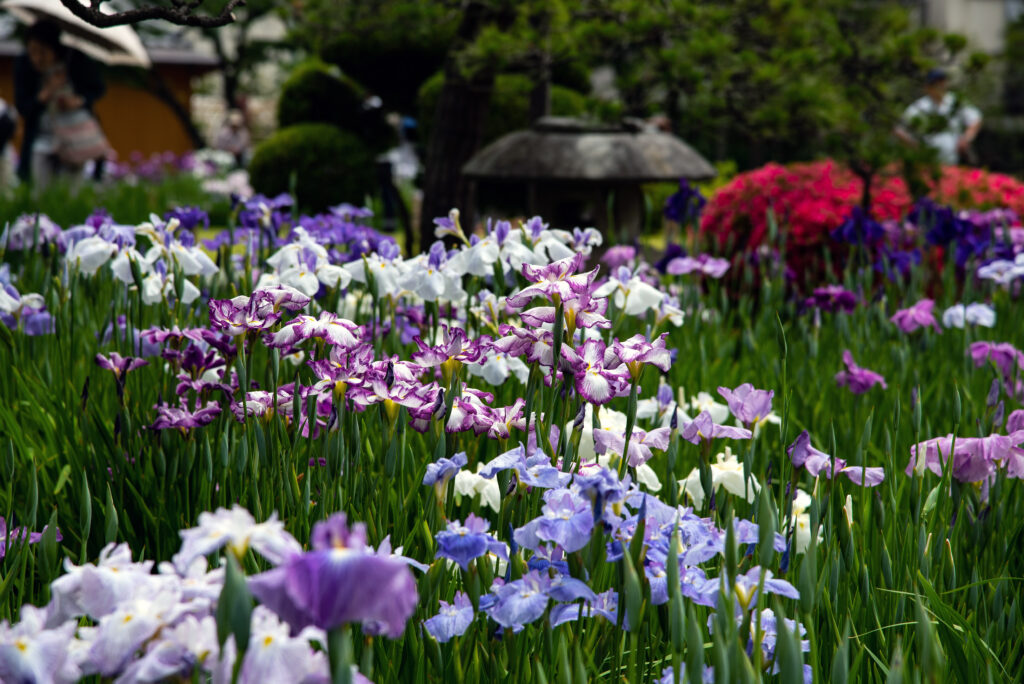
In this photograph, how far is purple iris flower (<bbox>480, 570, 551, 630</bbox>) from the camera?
3.83 feet

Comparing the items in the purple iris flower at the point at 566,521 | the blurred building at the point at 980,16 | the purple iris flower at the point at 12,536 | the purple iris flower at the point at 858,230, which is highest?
the blurred building at the point at 980,16

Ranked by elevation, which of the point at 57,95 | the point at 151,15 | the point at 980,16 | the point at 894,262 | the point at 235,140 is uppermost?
the point at 980,16

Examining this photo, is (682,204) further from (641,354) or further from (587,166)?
(641,354)

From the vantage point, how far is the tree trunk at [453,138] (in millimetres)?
6680

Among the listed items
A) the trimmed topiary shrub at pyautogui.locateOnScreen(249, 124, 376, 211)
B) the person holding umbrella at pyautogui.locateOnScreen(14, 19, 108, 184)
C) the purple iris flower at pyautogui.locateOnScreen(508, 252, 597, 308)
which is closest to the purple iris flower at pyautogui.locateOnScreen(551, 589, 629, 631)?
the purple iris flower at pyautogui.locateOnScreen(508, 252, 597, 308)

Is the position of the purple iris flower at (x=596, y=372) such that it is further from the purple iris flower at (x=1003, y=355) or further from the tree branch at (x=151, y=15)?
the purple iris flower at (x=1003, y=355)

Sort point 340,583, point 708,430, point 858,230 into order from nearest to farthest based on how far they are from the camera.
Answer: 1. point 340,583
2. point 708,430
3. point 858,230

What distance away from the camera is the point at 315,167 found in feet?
37.1

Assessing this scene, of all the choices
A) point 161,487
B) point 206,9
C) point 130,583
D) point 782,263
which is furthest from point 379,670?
point 206,9

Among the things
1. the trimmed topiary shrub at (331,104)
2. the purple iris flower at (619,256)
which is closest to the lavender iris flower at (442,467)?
the purple iris flower at (619,256)

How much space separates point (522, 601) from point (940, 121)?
536 cm

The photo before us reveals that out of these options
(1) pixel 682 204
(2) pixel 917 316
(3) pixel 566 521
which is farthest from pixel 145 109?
(3) pixel 566 521

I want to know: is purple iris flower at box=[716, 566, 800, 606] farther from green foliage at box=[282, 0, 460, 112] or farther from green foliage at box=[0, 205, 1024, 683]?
green foliage at box=[282, 0, 460, 112]

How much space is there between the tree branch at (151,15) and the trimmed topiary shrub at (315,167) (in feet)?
30.0
